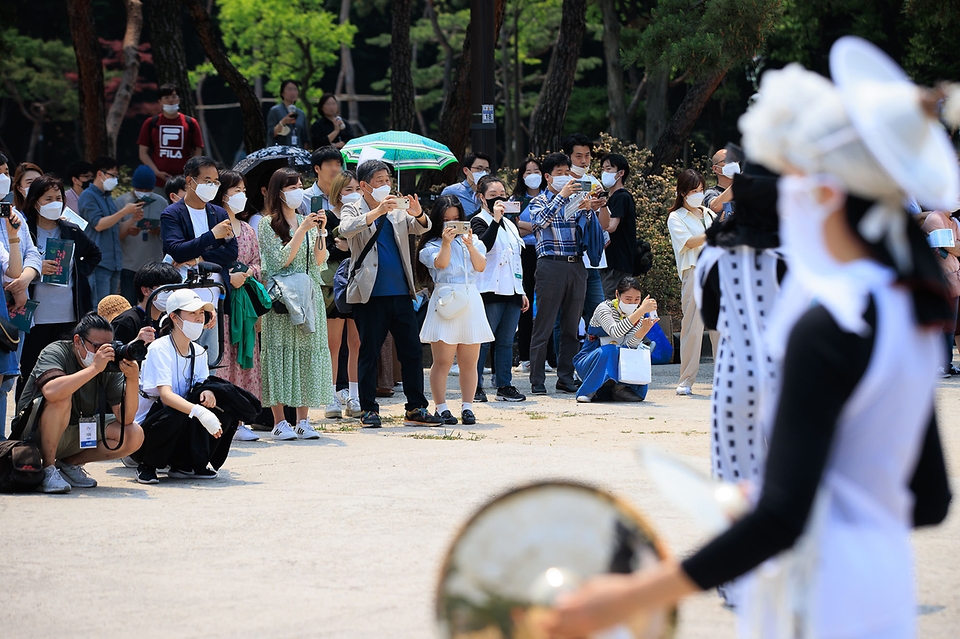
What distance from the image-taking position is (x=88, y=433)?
6770 millimetres

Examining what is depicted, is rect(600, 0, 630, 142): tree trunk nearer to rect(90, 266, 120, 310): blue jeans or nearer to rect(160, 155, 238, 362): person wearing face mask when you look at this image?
rect(90, 266, 120, 310): blue jeans

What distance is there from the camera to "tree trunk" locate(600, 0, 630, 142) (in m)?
24.1

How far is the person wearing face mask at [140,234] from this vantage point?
38.5 feet

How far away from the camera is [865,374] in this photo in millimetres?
1912

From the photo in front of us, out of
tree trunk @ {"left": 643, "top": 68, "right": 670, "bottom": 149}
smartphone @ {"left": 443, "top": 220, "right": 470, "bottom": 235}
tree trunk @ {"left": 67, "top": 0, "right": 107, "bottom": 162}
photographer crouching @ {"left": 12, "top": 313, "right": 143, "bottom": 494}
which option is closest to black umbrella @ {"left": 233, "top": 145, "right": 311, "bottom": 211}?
smartphone @ {"left": 443, "top": 220, "right": 470, "bottom": 235}

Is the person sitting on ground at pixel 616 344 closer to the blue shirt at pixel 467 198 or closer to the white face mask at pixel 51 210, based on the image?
the blue shirt at pixel 467 198

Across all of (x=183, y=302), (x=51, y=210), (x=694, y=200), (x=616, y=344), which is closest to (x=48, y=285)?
(x=51, y=210)

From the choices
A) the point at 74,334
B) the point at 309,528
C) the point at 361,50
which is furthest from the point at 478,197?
the point at 361,50

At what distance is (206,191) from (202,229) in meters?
0.28

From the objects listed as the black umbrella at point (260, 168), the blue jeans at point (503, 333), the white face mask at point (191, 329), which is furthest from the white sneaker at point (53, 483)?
the blue jeans at point (503, 333)

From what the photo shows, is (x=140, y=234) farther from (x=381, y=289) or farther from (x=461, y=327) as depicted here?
(x=461, y=327)

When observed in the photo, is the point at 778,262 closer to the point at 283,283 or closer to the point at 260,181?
the point at 283,283

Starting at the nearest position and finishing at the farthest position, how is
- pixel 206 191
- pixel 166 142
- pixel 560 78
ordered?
pixel 206 191 → pixel 166 142 → pixel 560 78

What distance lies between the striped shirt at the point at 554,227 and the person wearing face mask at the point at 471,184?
0.69 meters
